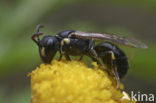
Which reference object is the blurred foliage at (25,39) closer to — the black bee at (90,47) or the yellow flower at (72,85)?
the black bee at (90,47)

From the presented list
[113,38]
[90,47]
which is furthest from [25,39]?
[113,38]

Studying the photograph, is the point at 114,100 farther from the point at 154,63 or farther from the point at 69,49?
the point at 154,63

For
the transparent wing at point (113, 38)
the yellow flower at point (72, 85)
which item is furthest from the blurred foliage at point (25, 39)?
the yellow flower at point (72, 85)

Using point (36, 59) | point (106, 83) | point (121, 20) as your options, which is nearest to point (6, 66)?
point (36, 59)

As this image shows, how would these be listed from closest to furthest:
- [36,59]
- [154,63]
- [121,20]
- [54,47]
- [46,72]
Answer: [46,72] < [54,47] < [154,63] < [36,59] < [121,20]

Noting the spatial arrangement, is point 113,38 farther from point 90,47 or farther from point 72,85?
point 72,85

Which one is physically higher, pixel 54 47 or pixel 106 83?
pixel 54 47
